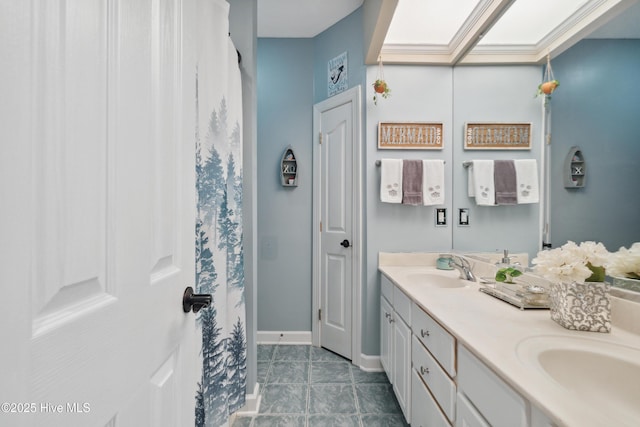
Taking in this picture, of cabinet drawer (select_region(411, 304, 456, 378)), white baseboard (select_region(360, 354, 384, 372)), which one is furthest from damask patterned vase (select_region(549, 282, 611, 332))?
white baseboard (select_region(360, 354, 384, 372))

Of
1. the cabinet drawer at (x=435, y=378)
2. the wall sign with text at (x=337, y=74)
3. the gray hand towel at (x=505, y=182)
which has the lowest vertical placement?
the cabinet drawer at (x=435, y=378)

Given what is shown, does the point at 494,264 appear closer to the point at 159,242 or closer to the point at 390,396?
the point at 390,396

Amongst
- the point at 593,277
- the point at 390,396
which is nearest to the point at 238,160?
the point at 593,277

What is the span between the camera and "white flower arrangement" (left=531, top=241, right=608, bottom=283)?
0.89 meters

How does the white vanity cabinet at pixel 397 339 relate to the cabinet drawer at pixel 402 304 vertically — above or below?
below

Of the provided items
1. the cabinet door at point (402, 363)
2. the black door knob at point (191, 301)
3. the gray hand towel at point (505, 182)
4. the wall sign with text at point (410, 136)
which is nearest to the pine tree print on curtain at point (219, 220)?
the black door knob at point (191, 301)

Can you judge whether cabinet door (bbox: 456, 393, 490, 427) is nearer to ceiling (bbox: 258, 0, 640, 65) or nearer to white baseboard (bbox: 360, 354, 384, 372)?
white baseboard (bbox: 360, 354, 384, 372)

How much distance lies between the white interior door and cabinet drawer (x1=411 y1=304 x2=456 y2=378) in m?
0.86

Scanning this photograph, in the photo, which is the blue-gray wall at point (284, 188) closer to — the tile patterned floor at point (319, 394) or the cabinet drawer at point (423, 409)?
the tile patterned floor at point (319, 394)

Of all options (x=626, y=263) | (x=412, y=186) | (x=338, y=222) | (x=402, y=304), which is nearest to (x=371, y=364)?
(x=402, y=304)

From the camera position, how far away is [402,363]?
4.91 feet

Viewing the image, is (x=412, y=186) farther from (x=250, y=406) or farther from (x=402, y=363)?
(x=250, y=406)

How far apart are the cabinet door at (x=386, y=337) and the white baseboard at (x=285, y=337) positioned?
77 cm

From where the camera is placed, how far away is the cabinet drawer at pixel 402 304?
141 cm
